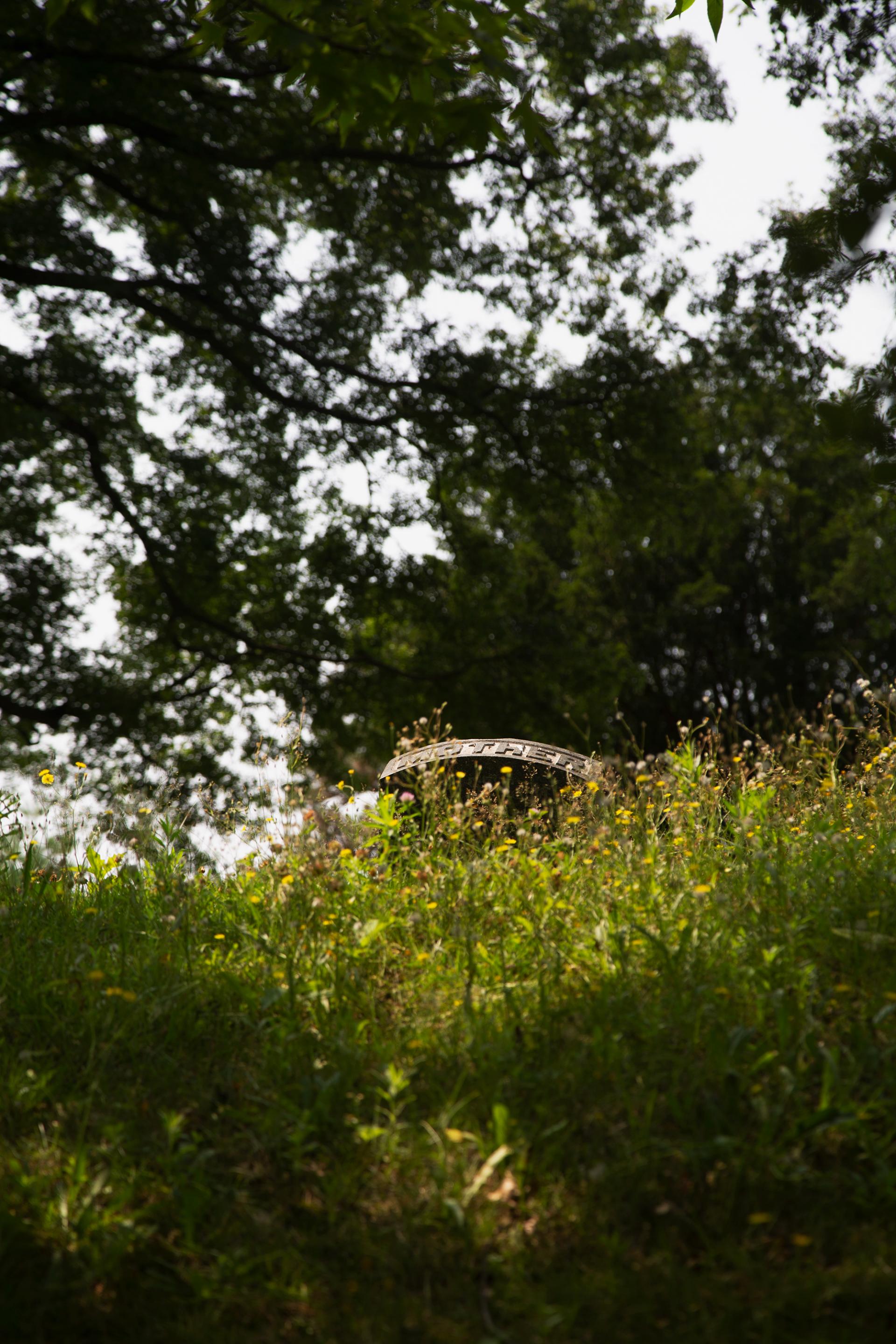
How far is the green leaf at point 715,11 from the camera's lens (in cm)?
412

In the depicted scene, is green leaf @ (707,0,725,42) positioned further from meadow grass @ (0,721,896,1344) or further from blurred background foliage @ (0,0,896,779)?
blurred background foliage @ (0,0,896,779)

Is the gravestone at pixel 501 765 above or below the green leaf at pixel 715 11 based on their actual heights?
Result: below

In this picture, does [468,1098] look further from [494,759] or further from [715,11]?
[715,11]

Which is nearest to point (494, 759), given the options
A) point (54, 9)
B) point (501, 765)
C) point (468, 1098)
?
point (501, 765)

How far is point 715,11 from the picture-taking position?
163 inches

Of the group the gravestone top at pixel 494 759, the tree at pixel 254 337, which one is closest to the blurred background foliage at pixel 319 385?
the tree at pixel 254 337

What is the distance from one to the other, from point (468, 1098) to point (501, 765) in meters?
3.59

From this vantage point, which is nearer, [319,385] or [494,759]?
[494,759]

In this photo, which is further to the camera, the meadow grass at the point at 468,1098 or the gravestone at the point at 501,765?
the gravestone at the point at 501,765

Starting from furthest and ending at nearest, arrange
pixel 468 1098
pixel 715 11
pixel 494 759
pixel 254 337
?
1. pixel 254 337
2. pixel 494 759
3. pixel 715 11
4. pixel 468 1098

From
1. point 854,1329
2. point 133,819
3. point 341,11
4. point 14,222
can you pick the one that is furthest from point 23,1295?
point 14,222

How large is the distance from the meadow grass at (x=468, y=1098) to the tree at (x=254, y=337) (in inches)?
418

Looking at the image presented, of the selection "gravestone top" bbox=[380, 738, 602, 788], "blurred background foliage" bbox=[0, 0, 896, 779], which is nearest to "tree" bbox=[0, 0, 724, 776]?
"blurred background foliage" bbox=[0, 0, 896, 779]

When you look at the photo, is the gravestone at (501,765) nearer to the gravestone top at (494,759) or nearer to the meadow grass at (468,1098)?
the gravestone top at (494,759)
